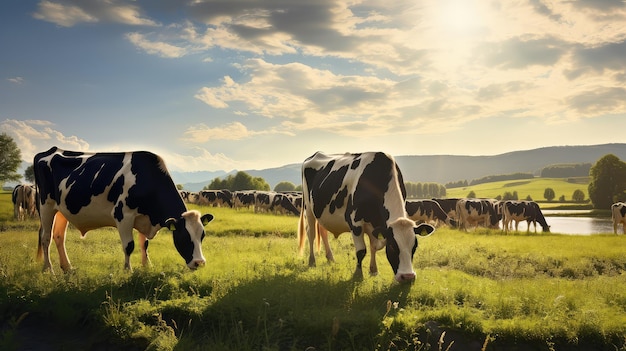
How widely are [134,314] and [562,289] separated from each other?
8910mm

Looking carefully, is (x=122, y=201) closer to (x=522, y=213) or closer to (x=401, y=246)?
(x=401, y=246)

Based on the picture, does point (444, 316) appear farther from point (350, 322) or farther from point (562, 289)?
point (562, 289)

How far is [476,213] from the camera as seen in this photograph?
39.1 m

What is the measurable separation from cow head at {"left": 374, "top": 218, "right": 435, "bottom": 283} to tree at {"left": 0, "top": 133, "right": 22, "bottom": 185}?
8456 cm

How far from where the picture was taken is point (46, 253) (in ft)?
38.6

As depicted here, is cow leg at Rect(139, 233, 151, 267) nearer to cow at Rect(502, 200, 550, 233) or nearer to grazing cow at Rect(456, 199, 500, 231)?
grazing cow at Rect(456, 199, 500, 231)

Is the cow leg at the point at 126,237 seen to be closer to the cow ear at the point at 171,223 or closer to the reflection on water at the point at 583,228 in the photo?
the cow ear at the point at 171,223

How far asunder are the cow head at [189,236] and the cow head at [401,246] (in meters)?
4.32

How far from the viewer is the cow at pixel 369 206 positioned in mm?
9021

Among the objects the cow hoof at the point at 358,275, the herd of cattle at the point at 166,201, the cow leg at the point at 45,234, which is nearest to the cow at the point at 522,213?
the herd of cattle at the point at 166,201

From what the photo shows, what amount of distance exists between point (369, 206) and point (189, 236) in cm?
422

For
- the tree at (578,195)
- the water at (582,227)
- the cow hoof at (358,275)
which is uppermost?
the cow hoof at (358,275)

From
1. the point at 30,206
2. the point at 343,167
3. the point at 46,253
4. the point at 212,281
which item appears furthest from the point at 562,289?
the point at 30,206

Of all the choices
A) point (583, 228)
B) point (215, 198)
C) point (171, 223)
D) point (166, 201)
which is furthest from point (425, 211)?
point (215, 198)
